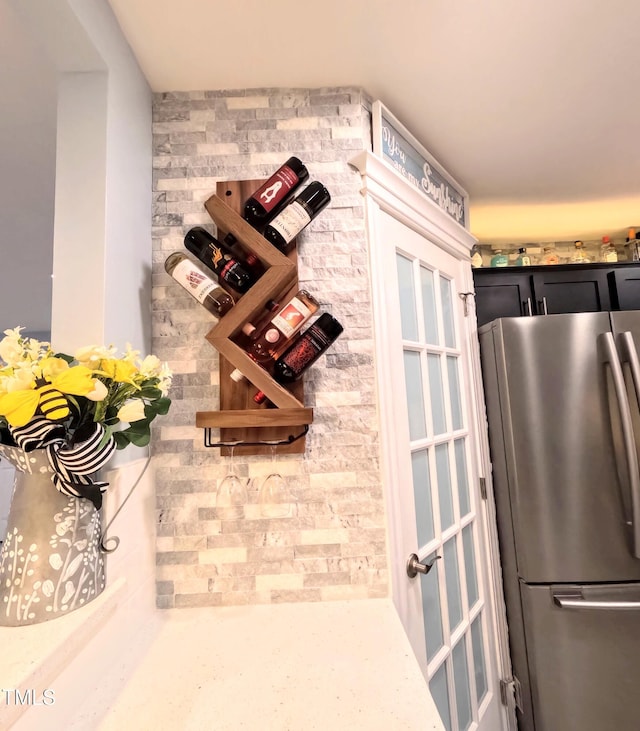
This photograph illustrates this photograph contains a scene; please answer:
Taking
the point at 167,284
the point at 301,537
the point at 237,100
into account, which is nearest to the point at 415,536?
the point at 301,537

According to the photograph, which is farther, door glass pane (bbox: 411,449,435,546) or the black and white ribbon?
door glass pane (bbox: 411,449,435,546)

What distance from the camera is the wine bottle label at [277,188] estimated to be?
3.19 ft

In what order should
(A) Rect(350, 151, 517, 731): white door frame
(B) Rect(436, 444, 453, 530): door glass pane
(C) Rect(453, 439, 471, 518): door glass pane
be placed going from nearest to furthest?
(A) Rect(350, 151, 517, 731): white door frame, (B) Rect(436, 444, 453, 530): door glass pane, (C) Rect(453, 439, 471, 518): door glass pane

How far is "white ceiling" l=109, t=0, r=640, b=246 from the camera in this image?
91 cm

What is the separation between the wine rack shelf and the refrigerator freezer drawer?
1.22 metres

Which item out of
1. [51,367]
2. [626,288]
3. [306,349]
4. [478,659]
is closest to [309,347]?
[306,349]

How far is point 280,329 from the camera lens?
968 millimetres

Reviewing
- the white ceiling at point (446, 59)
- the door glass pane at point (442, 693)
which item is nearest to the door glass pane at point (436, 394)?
the door glass pane at point (442, 693)

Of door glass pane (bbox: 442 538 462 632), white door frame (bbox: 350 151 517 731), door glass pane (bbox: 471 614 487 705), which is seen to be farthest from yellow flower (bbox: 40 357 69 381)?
door glass pane (bbox: 471 614 487 705)

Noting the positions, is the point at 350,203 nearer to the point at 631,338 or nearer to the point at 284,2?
the point at 284,2

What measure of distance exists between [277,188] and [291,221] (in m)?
0.10

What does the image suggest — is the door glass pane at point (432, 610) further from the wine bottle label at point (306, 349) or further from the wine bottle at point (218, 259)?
the wine bottle at point (218, 259)

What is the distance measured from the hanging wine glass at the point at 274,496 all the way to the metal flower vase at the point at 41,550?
429 millimetres

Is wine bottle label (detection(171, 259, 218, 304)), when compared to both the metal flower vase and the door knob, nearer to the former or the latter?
the metal flower vase
